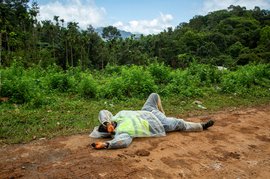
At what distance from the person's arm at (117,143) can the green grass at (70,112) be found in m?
1.04

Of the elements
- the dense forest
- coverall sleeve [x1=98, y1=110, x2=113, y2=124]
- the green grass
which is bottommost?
the green grass

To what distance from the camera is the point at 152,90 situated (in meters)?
8.23

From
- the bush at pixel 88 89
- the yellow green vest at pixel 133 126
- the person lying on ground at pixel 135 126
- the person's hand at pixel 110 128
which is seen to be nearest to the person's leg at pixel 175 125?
the person lying on ground at pixel 135 126

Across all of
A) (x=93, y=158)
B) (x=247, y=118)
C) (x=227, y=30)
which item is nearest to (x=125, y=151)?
(x=93, y=158)

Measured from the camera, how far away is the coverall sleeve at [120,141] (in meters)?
4.13

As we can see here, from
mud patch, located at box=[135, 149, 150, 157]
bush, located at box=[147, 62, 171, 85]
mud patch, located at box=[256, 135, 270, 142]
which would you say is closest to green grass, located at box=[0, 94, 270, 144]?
mud patch, located at box=[135, 149, 150, 157]

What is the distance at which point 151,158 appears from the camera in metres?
3.91

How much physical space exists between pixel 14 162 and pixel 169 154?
2086mm

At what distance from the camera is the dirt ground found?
11.4ft

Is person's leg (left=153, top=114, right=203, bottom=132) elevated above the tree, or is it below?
below

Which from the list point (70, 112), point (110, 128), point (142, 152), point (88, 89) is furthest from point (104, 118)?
point (88, 89)

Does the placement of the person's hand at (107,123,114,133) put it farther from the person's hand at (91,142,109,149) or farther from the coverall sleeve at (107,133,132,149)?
the person's hand at (91,142,109,149)

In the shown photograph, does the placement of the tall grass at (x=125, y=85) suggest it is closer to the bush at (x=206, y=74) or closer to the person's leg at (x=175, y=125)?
the bush at (x=206, y=74)

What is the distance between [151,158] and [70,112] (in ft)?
9.85
